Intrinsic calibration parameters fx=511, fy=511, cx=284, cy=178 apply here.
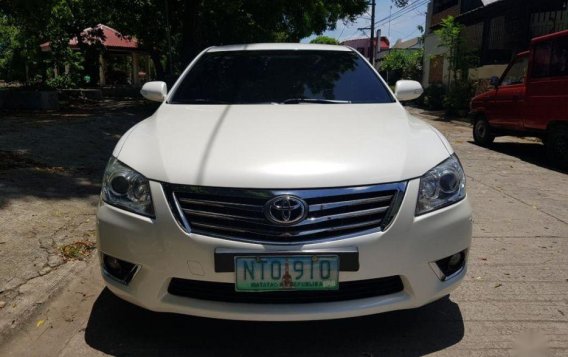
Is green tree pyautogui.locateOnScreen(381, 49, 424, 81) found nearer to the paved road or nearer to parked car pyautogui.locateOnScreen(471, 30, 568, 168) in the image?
parked car pyautogui.locateOnScreen(471, 30, 568, 168)

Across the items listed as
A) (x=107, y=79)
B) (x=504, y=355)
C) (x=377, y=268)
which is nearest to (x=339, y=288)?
(x=377, y=268)

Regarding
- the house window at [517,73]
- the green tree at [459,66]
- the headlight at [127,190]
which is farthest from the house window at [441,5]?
the headlight at [127,190]

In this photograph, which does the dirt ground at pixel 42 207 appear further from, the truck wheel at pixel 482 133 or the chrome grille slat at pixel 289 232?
the truck wheel at pixel 482 133

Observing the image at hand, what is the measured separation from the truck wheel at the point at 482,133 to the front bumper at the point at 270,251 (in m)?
8.37

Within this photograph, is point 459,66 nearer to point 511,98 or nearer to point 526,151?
point 526,151

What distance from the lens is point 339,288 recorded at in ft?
7.70

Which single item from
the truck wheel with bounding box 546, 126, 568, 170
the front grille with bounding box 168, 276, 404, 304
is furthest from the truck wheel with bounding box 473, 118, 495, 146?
the front grille with bounding box 168, 276, 404, 304

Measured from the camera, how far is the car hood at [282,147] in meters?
2.34

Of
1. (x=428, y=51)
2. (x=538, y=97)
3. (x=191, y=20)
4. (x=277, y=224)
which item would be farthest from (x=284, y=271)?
(x=428, y=51)

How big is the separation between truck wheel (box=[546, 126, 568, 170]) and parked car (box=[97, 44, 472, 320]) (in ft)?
19.9

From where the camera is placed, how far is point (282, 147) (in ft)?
8.36

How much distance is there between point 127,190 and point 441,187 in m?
1.55

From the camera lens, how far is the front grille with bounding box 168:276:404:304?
2.35m

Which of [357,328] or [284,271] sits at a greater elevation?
[284,271]
